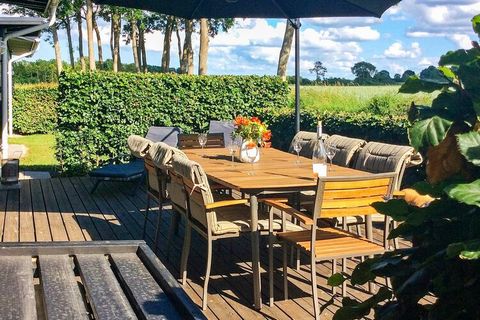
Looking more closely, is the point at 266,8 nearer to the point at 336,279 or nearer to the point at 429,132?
the point at 336,279

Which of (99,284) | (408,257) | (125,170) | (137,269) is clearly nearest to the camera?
(408,257)

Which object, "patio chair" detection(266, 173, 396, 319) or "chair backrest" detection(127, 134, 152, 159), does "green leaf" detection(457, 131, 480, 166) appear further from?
"chair backrest" detection(127, 134, 152, 159)

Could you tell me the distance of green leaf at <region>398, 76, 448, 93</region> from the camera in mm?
1047

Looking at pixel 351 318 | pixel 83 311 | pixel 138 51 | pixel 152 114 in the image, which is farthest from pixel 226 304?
pixel 138 51

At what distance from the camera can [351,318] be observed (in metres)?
1.17

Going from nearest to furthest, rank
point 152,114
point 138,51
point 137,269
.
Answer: point 137,269, point 152,114, point 138,51

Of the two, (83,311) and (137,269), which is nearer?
(83,311)

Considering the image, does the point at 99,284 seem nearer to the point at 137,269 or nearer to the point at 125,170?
the point at 137,269

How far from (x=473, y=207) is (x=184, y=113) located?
8.81m

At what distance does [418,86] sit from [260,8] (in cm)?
597

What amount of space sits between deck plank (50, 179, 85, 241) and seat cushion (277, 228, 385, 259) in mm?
2468

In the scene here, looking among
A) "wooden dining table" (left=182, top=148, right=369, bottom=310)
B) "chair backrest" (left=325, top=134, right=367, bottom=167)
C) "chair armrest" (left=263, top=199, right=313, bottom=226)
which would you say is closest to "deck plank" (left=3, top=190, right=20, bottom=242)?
"wooden dining table" (left=182, top=148, right=369, bottom=310)

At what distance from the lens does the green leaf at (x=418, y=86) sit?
3.43ft

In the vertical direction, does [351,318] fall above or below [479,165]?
below
